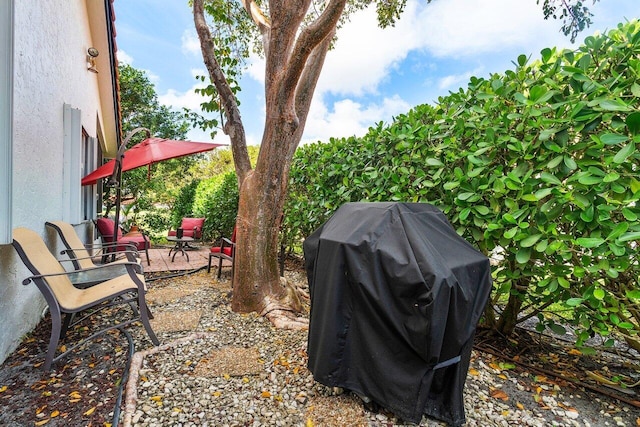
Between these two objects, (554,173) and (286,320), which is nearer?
(554,173)

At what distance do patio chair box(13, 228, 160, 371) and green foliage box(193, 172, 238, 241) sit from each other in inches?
221

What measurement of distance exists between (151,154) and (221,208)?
340 cm

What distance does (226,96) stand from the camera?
4.22m

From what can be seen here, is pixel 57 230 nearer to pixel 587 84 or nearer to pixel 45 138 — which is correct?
pixel 45 138

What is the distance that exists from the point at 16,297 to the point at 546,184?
4726mm

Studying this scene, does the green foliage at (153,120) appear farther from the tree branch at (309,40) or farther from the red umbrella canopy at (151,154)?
the tree branch at (309,40)

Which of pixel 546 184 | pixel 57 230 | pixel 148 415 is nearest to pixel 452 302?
pixel 546 184

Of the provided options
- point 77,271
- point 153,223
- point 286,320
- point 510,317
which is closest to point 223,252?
point 286,320

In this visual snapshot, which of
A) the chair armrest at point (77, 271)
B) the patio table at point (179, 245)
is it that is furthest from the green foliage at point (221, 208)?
the chair armrest at point (77, 271)

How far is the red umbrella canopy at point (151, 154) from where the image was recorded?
19.2ft

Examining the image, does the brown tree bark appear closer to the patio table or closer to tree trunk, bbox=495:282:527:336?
tree trunk, bbox=495:282:527:336

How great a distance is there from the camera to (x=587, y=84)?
7.00 ft

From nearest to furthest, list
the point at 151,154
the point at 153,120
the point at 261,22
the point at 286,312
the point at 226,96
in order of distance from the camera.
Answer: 1. the point at 286,312
2. the point at 226,96
3. the point at 261,22
4. the point at 151,154
5. the point at 153,120

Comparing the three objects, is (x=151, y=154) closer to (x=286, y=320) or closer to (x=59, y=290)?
→ (x=59, y=290)
